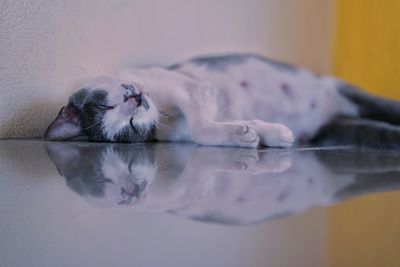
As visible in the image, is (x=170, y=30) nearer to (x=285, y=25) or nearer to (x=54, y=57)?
(x=54, y=57)

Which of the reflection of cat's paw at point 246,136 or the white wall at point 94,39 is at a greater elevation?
the white wall at point 94,39

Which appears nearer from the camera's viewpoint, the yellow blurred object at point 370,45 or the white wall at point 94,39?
the white wall at point 94,39

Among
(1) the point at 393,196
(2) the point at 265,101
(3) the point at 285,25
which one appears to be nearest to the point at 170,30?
(2) the point at 265,101

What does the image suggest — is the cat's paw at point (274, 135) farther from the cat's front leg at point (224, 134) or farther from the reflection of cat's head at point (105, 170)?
the reflection of cat's head at point (105, 170)

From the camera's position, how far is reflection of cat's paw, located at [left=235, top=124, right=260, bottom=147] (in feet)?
4.25

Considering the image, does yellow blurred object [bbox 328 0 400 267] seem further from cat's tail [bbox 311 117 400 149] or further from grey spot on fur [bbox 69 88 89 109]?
grey spot on fur [bbox 69 88 89 109]

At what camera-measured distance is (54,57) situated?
166 centimetres

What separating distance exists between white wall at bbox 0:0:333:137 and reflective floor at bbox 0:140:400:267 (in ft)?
1.95

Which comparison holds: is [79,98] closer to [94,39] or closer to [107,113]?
[107,113]

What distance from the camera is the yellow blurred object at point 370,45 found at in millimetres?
2361

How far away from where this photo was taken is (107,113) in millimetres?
1405

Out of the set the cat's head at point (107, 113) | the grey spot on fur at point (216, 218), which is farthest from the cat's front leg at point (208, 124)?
the grey spot on fur at point (216, 218)

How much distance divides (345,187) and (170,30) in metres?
1.36

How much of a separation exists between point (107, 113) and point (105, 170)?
500mm
